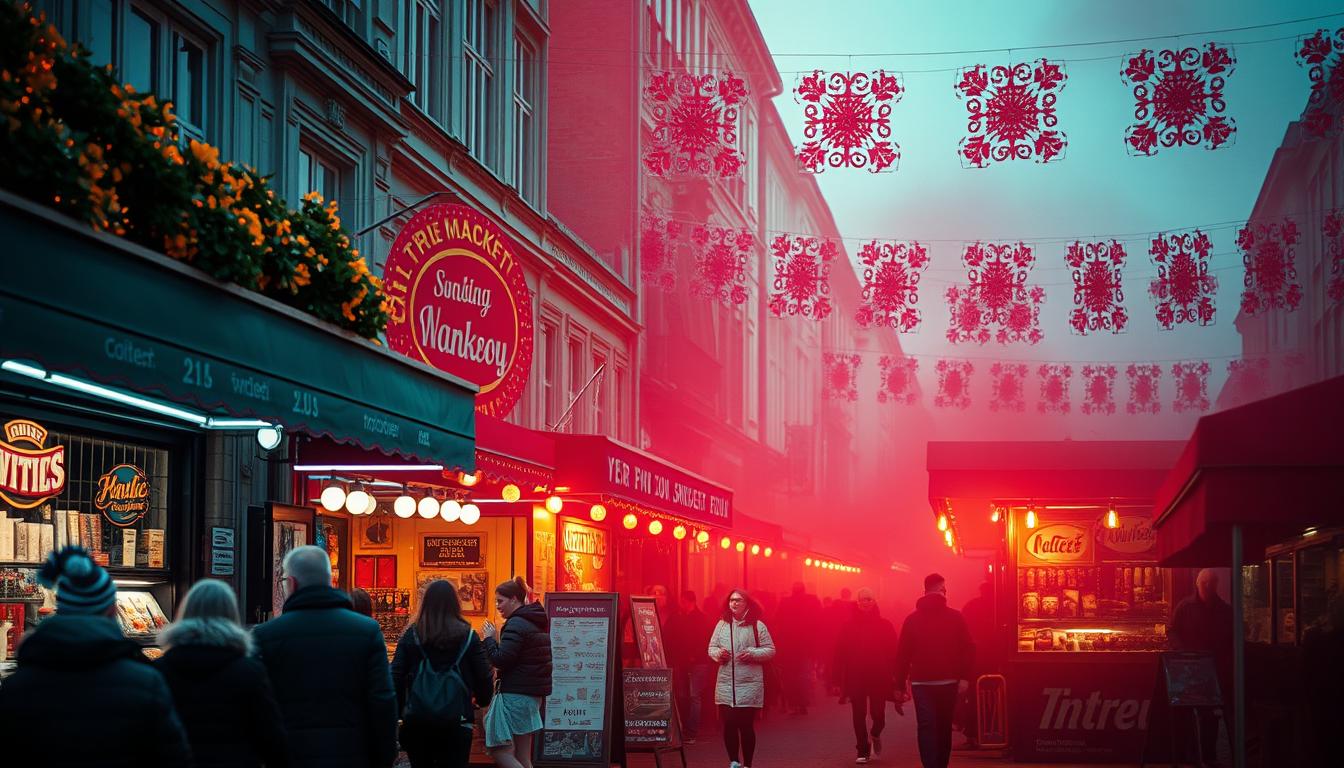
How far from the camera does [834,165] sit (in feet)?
63.7

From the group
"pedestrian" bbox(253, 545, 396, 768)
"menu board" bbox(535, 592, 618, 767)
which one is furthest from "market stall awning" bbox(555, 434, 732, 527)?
"pedestrian" bbox(253, 545, 396, 768)

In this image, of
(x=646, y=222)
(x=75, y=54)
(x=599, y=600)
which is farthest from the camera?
(x=646, y=222)

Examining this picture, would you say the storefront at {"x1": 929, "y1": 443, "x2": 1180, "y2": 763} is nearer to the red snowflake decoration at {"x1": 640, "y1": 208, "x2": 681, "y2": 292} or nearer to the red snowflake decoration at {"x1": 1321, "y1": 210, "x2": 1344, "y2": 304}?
the red snowflake decoration at {"x1": 1321, "y1": 210, "x2": 1344, "y2": 304}

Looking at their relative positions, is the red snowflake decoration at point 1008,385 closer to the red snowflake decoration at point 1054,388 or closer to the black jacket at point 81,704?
the red snowflake decoration at point 1054,388

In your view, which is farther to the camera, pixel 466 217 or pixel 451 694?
pixel 466 217

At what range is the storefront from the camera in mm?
19281

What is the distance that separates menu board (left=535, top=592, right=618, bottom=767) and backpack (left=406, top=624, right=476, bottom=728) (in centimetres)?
532

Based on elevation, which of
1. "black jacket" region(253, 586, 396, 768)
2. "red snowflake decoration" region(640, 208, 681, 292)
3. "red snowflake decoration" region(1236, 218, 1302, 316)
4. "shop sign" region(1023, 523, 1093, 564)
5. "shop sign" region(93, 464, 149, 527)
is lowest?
"black jacket" region(253, 586, 396, 768)

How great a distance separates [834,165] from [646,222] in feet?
42.5

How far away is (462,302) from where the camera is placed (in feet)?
49.2

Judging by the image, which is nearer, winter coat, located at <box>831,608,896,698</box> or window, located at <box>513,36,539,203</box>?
winter coat, located at <box>831,608,896,698</box>

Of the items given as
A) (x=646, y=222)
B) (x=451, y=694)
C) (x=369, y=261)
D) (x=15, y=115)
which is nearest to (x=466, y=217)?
(x=369, y=261)

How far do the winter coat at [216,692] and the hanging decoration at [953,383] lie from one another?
27370mm

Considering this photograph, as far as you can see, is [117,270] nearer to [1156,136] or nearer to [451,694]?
[451,694]
